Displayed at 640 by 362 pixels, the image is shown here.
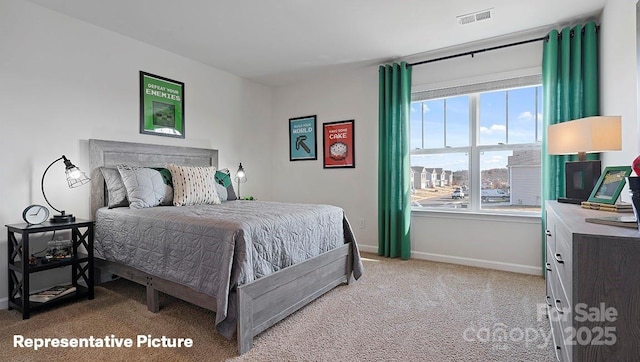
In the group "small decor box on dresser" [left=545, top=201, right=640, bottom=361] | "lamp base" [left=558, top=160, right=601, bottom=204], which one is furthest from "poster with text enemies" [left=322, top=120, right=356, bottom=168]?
"small decor box on dresser" [left=545, top=201, right=640, bottom=361]

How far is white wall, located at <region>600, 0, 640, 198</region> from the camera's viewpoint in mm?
1955

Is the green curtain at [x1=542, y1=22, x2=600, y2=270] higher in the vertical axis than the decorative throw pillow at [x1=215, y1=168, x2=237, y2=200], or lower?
higher

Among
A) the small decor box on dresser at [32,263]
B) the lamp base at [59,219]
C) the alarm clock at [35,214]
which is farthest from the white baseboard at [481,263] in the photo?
the alarm clock at [35,214]

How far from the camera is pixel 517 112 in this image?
343 cm

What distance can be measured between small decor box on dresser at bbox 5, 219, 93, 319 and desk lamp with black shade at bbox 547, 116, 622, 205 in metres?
3.65

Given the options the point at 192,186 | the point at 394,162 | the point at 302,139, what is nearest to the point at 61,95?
the point at 192,186

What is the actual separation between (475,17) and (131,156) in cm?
356

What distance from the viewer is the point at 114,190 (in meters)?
2.91

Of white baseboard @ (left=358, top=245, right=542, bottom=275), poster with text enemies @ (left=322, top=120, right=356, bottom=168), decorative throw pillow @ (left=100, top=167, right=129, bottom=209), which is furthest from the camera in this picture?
poster with text enemies @ (left=322, top=120, right=356, bottom=168)

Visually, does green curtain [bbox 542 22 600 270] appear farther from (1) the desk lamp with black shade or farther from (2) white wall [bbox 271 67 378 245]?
(2) white wall [bbox 271 67 378 245]

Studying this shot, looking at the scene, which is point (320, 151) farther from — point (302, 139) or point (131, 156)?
point (131, 156)

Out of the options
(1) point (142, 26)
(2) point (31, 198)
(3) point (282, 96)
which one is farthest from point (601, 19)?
(2) point (31, 198)

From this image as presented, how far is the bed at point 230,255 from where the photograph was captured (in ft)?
6.13

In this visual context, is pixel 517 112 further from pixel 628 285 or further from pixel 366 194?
pixel 628 285
